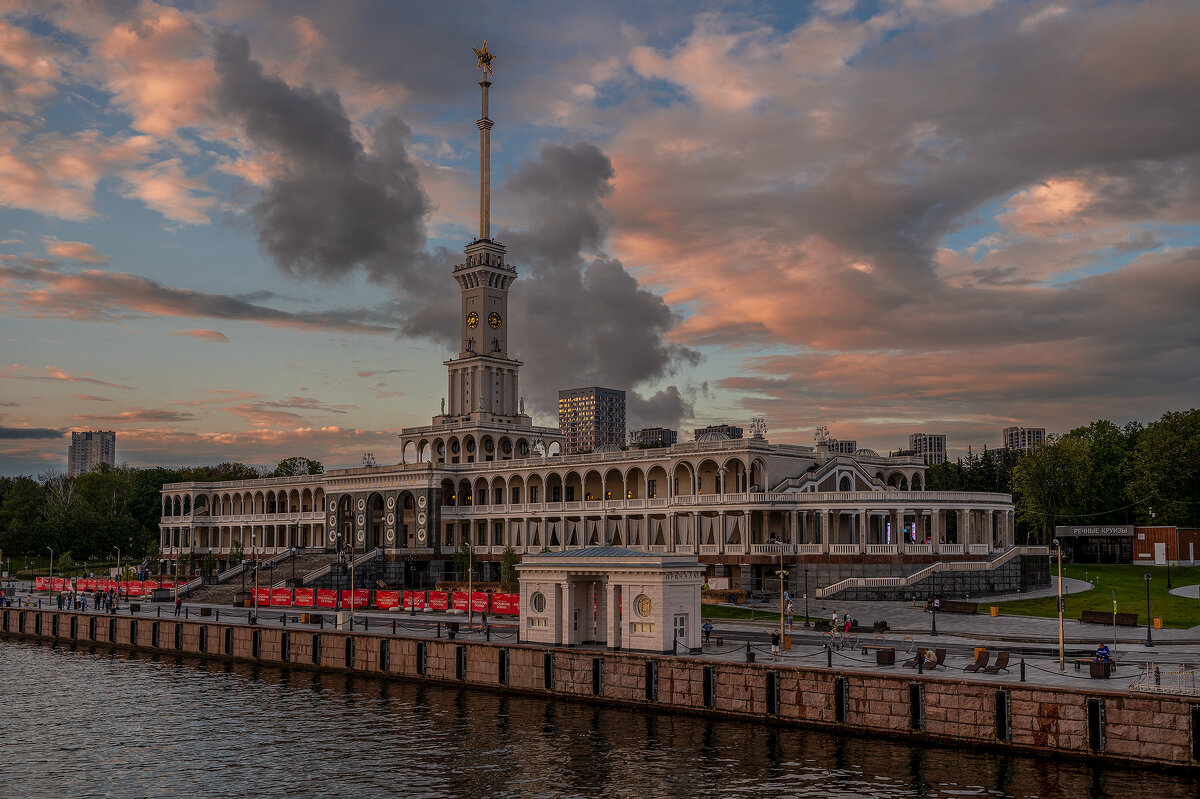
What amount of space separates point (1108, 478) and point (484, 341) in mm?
82539

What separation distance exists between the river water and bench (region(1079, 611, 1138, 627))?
28.9m

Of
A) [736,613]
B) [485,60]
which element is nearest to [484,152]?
[485,60]

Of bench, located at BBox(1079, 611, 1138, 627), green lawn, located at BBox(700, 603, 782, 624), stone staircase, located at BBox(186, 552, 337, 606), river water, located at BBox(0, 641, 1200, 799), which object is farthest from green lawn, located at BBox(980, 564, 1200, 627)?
stone staircase, located at BBox(186, 552, 337, 606)

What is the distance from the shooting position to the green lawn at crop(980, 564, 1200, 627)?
69869 mm

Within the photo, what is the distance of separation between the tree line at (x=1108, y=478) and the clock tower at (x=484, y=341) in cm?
6236

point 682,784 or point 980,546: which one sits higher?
point 980,546

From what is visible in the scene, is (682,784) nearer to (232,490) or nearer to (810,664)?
(810,664)

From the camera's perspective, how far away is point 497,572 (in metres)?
117

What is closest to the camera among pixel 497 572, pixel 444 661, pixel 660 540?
pixel 444 661

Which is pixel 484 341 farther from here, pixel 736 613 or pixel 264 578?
pixel 736 613

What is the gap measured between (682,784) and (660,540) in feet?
238

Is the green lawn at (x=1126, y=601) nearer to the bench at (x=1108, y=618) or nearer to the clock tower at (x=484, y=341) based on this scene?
the bench at (x=1108, y=618)

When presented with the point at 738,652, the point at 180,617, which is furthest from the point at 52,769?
the point at 180,617

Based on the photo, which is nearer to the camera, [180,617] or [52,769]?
[52,769]
